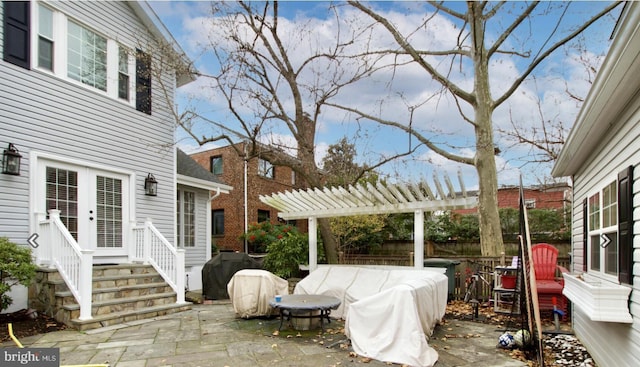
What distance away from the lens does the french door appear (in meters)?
7.16

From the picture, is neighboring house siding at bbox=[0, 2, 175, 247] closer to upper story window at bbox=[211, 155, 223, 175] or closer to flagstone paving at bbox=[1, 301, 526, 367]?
flagstone paving at bbox=[1, 301, 526, 367]

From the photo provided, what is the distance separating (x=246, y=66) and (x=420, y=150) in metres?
5.15

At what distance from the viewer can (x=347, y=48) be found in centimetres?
1099

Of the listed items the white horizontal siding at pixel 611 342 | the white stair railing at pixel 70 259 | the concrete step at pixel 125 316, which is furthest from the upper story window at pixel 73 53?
the white horizontal siding at pixel 611 342

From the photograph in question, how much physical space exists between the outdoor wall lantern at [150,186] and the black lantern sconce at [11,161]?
262cm

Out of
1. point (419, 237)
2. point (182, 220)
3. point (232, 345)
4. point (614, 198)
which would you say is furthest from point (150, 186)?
point (614, 198)

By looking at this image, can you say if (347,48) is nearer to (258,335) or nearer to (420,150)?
(420,150)

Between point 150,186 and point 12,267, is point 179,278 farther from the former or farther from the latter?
point 12,267

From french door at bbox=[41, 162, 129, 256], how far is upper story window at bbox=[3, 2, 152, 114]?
1.68m

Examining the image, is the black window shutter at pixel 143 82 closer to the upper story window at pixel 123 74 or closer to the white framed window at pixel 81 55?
the white framed window at pixel 81 55

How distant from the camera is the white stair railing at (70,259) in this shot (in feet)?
19.8

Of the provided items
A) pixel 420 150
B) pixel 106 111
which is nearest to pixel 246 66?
pixel 106 111

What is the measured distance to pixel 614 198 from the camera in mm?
4043

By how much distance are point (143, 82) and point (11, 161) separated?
3380 mm
